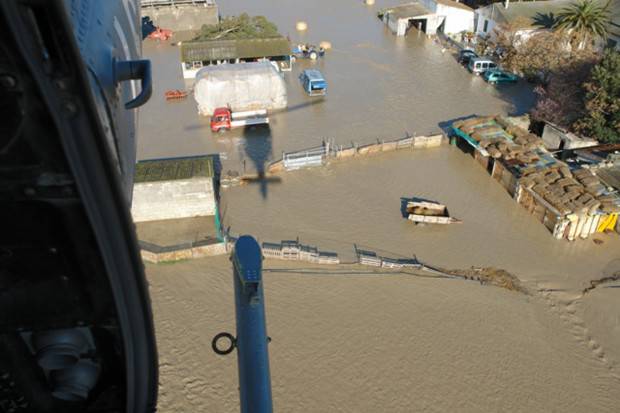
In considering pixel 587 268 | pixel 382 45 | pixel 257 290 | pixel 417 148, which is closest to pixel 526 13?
pixel 382 45

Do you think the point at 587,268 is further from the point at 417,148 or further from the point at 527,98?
the point at 527,98

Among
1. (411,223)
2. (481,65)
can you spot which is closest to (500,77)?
(481,65)

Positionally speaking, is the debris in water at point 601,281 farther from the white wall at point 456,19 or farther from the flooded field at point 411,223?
the white wall at point 456,19

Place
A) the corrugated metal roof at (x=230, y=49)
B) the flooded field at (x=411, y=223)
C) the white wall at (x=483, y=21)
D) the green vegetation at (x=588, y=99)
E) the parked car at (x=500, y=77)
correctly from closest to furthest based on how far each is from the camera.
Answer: the flooded field at (x=411, y=223) → the green vegetation at (x=588, y=99) → the corrugated metal roof at (x=230, y=49) → the parked car at (x=500, y=77) → the white wall at (x=483, y=21)

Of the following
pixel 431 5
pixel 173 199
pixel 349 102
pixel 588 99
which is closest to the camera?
pixel 173 199

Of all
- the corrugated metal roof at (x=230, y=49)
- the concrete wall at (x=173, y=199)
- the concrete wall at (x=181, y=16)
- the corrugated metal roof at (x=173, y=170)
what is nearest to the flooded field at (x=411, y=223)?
the concrete wall at (x=173, y=199)

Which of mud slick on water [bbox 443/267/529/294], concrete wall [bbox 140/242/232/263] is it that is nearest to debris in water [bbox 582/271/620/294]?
mud slick on water [bbox 443/267/529/294]

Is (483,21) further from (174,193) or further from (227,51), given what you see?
(174,193)
